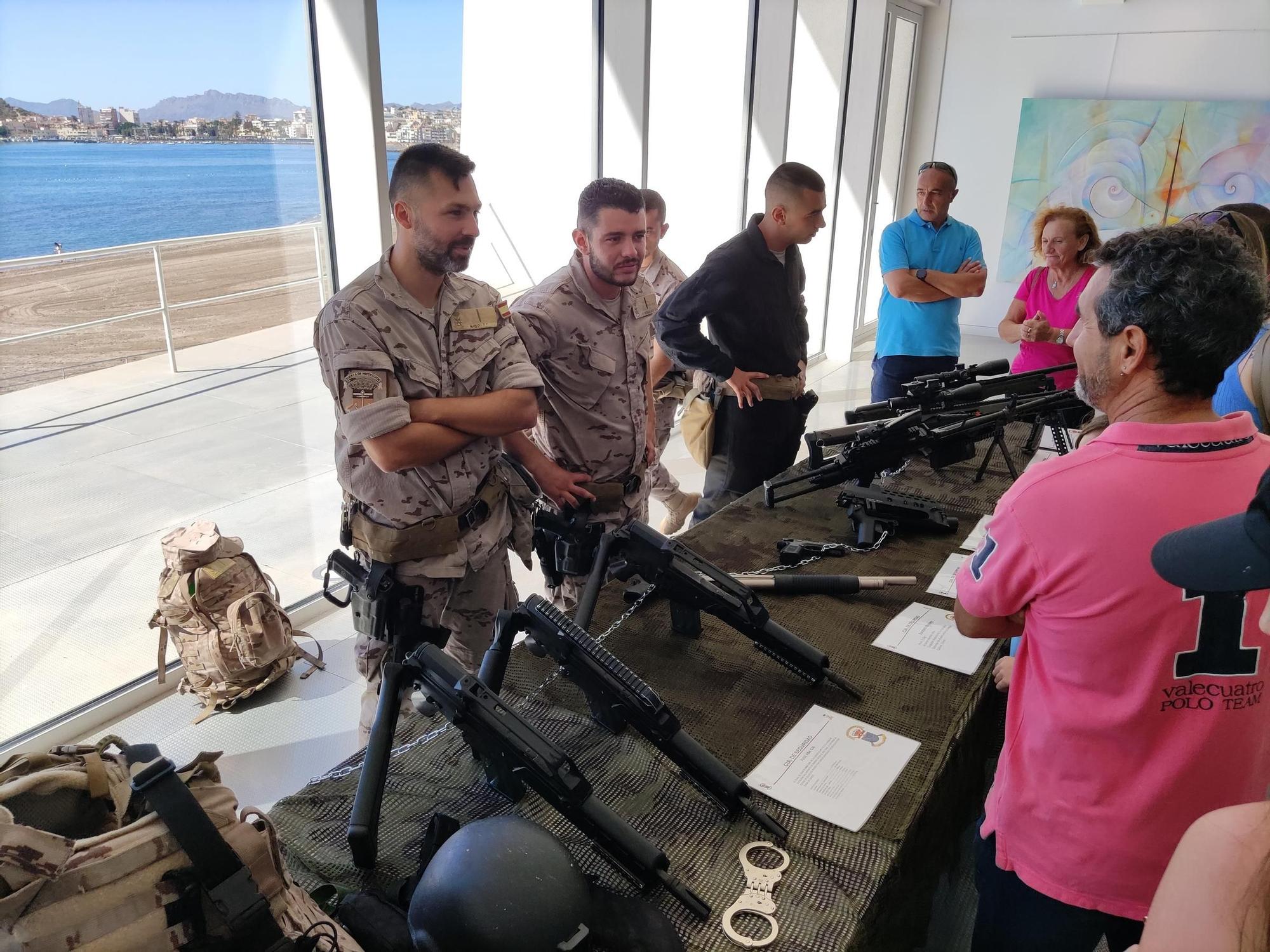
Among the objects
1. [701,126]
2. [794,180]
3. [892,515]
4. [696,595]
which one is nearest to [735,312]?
[794,180]

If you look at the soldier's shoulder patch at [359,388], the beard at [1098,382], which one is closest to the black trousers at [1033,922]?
the beard at [1098,382]

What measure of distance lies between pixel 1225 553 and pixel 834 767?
3.15ft

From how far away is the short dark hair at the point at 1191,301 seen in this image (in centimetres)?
99

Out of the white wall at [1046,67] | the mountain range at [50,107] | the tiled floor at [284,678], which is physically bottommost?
the tiled floor at [284,678]

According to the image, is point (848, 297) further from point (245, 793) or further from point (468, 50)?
point (245, 793)

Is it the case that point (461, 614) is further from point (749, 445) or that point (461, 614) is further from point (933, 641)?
point (749, 445)

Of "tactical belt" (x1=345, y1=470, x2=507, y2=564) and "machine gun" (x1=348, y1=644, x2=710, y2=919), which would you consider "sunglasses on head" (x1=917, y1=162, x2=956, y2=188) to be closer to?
"tactical belt" (x1=345, y1=470, x2=507, y2=564)

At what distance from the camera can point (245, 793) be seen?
2357 mm

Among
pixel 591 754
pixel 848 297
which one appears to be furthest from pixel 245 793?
pixel 848 297

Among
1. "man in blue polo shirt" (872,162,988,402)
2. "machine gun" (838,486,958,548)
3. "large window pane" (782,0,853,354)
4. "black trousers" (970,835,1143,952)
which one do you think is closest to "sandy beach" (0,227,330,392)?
"machine gun" (838,486,958,548)

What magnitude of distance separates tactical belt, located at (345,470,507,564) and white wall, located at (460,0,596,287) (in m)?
2.35

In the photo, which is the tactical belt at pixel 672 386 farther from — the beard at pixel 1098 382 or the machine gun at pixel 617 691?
the beard at pixel 1098 382

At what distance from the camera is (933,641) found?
5.83 ft

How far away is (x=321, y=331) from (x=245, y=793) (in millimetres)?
1328
